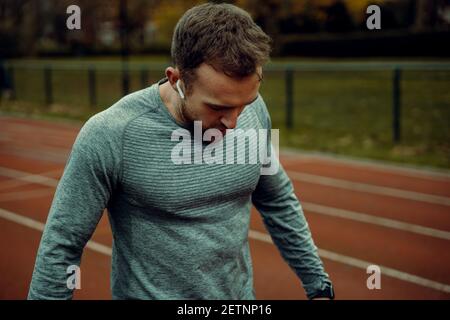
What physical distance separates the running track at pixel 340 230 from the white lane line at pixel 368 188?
0.04 ft

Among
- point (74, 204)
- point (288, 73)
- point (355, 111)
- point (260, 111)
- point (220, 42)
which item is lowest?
point (355, 111)

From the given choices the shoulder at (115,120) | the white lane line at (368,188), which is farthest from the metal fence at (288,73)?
the shoulder at (115,120)

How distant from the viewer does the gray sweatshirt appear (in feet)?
6.17

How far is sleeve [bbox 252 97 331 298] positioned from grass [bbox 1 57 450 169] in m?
8.05

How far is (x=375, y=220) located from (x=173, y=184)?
17.9 feet

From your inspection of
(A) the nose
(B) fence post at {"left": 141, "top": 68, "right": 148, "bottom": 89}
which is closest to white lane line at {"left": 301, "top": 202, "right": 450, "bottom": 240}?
(A) the nose

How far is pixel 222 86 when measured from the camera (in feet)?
6.13

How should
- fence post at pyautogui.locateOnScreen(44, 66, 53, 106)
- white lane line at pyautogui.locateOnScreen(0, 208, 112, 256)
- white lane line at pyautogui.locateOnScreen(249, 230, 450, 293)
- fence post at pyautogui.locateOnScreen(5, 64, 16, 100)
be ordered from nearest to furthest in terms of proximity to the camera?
1. white lane line at pyautogui.locateOnScreen(249, 230, 450, 293)
2. white lane line at pyautogui.locateOnScreen(0, 208, 112, 256)
3. fence post at pyautogui.locateOnScreen(44, 66, 53, 106)
4. fence post at pyautogui.locateOnScreen(5, 64, 16, 100)

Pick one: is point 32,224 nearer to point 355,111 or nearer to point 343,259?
point 343,259

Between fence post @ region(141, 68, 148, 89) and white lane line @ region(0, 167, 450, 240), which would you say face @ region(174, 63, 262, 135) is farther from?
fence post @ region(141, 68, 148, 89)

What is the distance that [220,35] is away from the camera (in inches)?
70.8

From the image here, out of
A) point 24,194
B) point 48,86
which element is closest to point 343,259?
point 24,194

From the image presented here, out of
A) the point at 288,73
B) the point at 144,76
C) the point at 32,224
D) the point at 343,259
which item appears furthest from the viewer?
the point at 144,76

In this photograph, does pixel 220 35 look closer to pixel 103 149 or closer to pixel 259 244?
pixel 103 149
